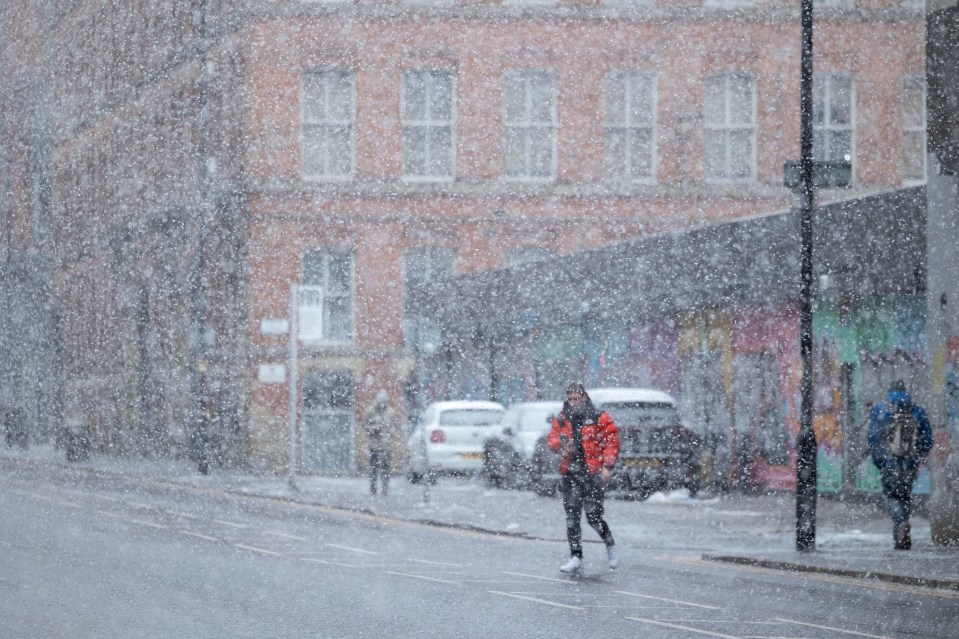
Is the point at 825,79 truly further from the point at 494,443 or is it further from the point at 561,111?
the point at 494,443

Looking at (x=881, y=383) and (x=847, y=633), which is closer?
(x=847, y=633)

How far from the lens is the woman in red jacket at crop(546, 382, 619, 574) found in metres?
17.5

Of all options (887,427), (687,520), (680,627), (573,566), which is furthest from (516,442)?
(680,627)

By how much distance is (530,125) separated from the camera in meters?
46.5

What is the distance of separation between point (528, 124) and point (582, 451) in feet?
96.7

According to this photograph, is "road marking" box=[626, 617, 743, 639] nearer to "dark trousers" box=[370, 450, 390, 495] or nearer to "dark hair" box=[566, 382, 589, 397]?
"dark hair" box=[566, 382, 589, 397]

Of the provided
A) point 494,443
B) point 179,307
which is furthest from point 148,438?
point 494,443

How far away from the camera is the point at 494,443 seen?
3516cm

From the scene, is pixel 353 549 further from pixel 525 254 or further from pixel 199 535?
pixel 525 254

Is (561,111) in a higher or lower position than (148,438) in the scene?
higher

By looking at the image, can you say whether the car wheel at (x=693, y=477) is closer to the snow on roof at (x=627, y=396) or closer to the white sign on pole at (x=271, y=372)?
the snow on roof at (x=627, y=396)

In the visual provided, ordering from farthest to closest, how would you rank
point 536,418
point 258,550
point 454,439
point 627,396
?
point 454,439, point 536,418, point 627,396, point 258,550

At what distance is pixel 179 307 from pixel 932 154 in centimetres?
3138

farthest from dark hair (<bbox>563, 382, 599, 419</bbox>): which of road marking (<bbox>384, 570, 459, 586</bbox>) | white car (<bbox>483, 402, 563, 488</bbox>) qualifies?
white car (<bbox>483, 402, 563, 488</bbox>)
